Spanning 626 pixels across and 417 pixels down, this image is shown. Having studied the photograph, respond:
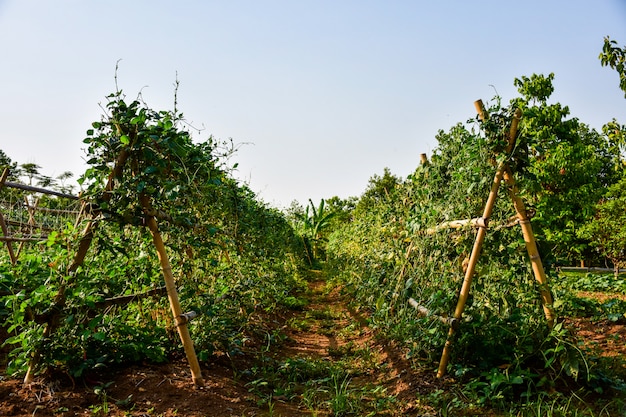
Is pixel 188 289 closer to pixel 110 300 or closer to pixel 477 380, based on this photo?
pixel 110 300

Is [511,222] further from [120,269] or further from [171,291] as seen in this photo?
[120,269]

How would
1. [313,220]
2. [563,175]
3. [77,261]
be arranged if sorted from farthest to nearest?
[313,220]
[563,175]
[77,261]

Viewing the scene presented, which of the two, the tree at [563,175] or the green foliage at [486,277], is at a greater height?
the tree at [563,175]

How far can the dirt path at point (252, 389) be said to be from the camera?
113 inches

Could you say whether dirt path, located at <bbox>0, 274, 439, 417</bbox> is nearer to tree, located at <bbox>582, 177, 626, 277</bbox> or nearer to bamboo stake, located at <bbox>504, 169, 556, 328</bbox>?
bamboo stake, located at <bbox>504, 169, 556, 328</bbox>

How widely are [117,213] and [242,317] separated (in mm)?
2512

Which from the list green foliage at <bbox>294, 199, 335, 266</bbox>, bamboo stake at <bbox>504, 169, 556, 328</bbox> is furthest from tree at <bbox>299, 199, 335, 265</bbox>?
bamboo stake at <bbox>504, 169, 556, 328</bbox>

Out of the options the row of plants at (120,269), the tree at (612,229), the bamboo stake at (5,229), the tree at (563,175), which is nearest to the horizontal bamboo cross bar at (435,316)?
the row of plants at (120,269)

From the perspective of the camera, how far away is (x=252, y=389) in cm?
357

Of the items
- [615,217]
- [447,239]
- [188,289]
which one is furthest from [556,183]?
[188,289]

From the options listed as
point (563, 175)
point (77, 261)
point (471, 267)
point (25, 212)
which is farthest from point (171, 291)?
point (563, 175)

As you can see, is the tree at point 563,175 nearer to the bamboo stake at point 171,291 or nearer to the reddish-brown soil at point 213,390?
the reddish-brown soil at point 213,390

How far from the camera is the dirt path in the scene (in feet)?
9.43

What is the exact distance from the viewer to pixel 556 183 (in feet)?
49.0
